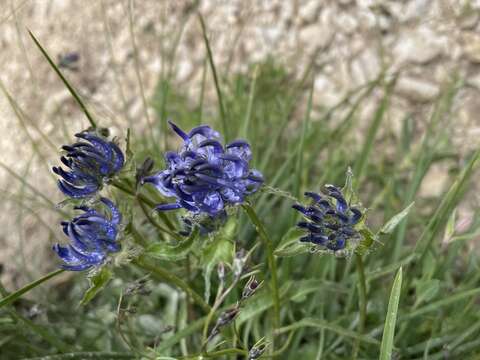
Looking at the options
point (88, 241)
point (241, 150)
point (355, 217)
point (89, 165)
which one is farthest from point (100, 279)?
point (355, 217)

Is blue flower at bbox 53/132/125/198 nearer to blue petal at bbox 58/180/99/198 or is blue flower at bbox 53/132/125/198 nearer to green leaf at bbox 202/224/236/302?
blue petal at bbox 58/180/99/198

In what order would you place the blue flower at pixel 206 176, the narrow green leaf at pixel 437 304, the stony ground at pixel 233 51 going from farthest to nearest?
1. the stony ground at pixel 233 51
2. the narrow green leaf at pixel 437 304
3. the blue flower at pixel 206 176

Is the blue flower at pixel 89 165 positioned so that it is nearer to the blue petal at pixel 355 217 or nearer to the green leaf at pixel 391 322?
the blue petal at pixel 355 217

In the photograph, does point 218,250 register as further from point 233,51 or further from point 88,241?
point 233,51

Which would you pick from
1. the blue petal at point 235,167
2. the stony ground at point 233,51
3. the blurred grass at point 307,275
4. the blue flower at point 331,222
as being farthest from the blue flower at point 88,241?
the stony ground at point 233,51

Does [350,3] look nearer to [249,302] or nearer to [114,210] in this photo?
[249,302]

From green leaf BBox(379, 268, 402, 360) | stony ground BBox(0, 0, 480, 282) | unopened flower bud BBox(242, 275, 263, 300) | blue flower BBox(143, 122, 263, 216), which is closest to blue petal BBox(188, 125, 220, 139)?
blue flower BBox(143, 122, 263, 216)
